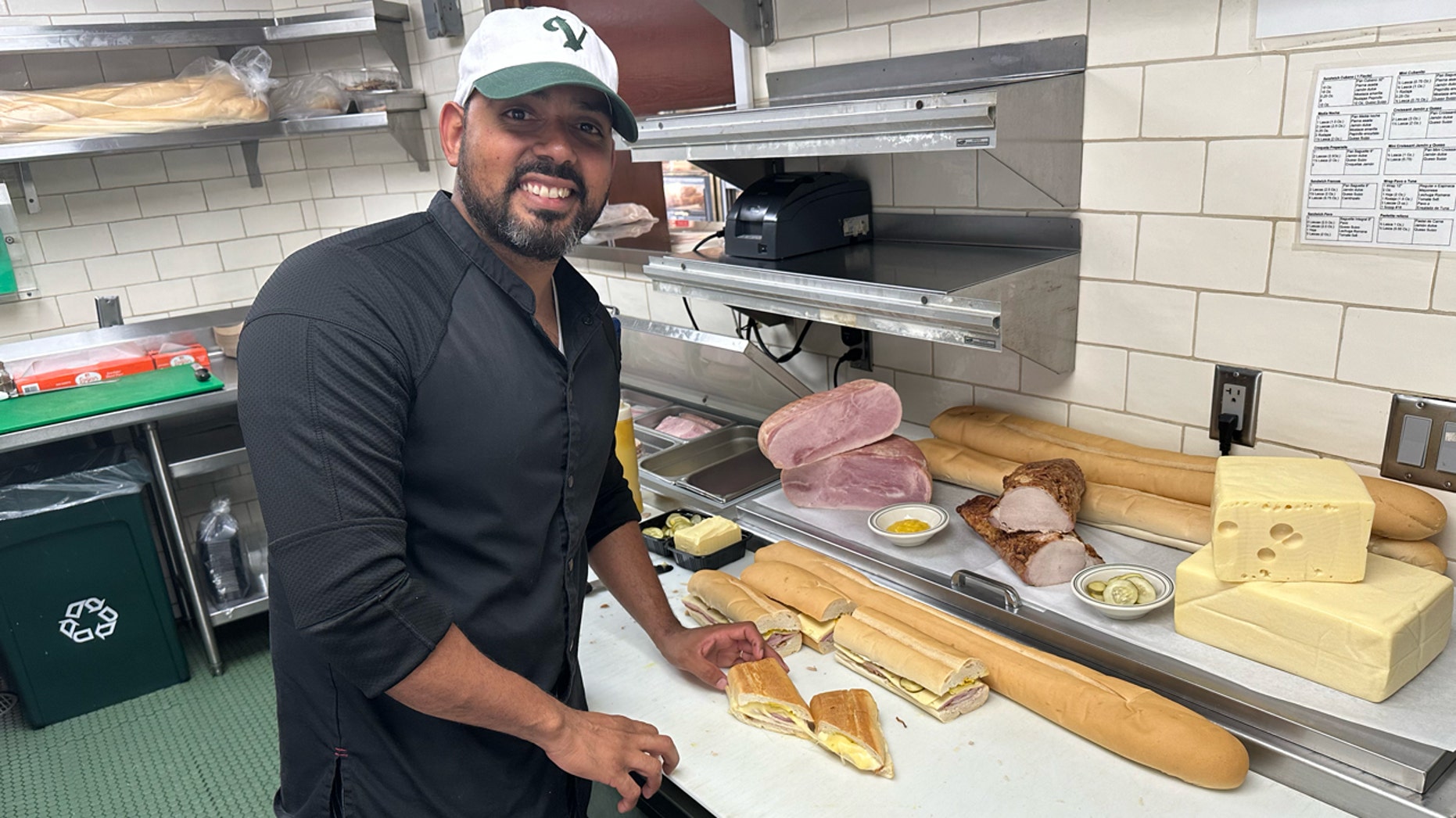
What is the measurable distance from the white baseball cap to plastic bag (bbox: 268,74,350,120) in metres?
2.77

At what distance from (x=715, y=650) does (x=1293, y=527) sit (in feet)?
3.02

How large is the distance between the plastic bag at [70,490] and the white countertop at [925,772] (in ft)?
7.97

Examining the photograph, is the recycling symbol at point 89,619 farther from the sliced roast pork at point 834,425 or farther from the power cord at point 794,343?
the sliced roast pork at point 834,425

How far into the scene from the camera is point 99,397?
3.21 metres

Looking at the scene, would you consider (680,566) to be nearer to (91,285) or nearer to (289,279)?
(289,279)

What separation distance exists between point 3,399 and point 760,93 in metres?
2.93

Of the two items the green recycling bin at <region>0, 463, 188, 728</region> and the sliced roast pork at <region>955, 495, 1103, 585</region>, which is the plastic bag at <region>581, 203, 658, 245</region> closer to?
the green recycling bin at <region>0, 463, 188, 728</region>

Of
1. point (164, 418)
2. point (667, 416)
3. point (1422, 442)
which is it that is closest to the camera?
point (1422, 442)

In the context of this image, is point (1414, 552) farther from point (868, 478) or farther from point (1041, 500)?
point (868, 478)

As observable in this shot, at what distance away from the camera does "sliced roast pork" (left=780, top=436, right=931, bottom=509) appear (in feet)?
6.57

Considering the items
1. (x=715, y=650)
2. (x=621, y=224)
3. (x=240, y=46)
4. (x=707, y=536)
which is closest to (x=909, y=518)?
(x=707, y=536)

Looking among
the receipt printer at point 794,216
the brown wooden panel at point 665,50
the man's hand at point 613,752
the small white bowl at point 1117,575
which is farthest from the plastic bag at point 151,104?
the small white bowl at point 1117,575

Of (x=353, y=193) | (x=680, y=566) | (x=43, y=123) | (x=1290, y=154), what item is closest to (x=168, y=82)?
(x=43, y=123)

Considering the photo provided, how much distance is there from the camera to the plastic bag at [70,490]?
298cm
